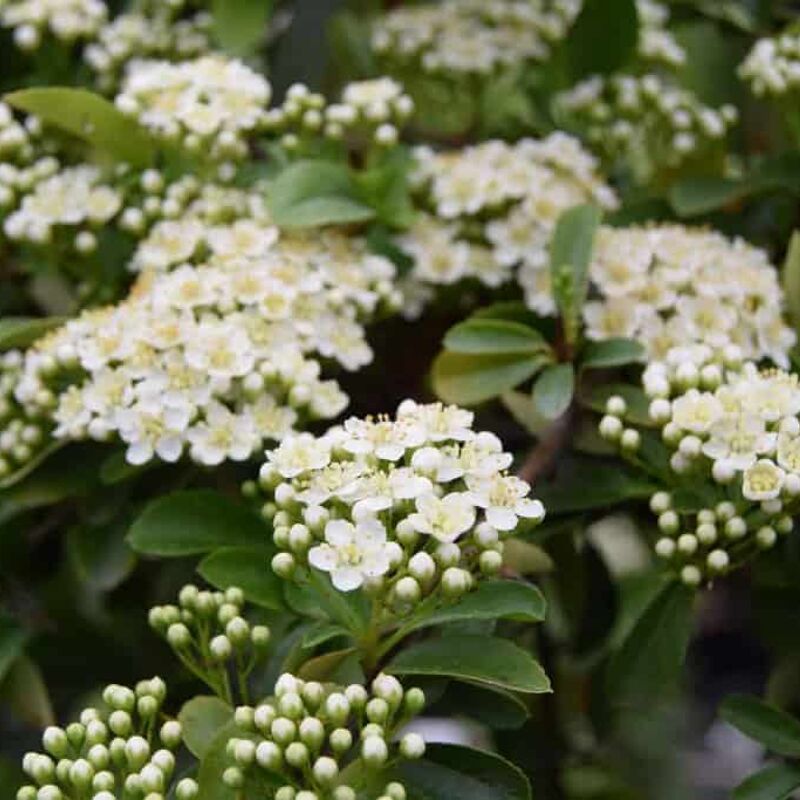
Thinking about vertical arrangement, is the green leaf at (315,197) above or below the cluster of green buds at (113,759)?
above

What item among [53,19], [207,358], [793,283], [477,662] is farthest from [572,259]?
[53,19]

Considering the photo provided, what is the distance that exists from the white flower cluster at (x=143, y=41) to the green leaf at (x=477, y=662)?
0.88 m

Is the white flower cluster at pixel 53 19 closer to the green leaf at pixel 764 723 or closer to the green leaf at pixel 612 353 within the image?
the green leaf at pixel 612 353

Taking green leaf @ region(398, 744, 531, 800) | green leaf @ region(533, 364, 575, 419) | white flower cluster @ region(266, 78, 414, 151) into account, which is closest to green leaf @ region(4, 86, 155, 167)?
white flower cluster @ region(266, 78, 414, 151)

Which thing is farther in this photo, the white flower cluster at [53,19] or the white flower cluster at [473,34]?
the white flower cluster at [473,34]

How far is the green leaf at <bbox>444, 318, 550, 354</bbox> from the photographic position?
1.38 meters

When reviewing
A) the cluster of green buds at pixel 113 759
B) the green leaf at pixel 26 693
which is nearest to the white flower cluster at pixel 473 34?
the green leaf at pixel 26 693

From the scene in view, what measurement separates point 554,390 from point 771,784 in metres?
0.37

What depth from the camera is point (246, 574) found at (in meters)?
1.21

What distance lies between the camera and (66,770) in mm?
1081

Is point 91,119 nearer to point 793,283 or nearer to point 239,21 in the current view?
point 239,21

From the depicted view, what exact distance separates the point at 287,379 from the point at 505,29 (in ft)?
2.33

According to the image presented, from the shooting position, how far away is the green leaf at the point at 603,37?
1725mm

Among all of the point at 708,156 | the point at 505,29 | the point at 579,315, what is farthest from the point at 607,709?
the point at 505,29
